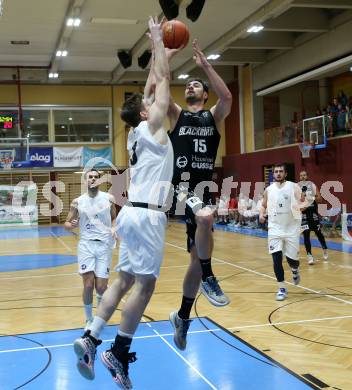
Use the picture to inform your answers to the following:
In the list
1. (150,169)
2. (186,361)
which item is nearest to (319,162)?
(186,361)

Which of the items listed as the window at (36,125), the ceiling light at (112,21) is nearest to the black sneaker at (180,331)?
the ceiling light at (112,21)

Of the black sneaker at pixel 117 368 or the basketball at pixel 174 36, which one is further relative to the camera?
the basketball at pixel 174 36

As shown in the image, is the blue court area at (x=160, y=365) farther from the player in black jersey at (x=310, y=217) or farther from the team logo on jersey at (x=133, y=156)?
the player in black jersey at (x=310, y=217)

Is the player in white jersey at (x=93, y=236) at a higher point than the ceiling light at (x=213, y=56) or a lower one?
lower

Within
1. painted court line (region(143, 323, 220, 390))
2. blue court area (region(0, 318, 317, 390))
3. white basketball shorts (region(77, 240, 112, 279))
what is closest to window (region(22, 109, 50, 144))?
white basketball shorts (region(77, 240, 112, 279))

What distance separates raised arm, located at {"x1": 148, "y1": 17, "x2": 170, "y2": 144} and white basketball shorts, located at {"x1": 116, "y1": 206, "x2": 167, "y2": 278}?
52 cm

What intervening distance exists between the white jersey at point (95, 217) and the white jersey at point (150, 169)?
117 inches

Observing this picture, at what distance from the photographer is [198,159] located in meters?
4.10

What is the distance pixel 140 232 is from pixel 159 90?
970 mm

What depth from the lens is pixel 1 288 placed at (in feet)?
30.5

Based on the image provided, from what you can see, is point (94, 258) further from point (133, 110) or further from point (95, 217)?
point (133, 110)

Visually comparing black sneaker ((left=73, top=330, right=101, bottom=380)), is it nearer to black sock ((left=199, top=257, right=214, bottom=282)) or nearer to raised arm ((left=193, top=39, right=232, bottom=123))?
black sock ((left=199, top=257, right=214, bottom=282))

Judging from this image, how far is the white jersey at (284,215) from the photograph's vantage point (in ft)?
25.9

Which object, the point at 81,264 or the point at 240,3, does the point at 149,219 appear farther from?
the point at 240,3
